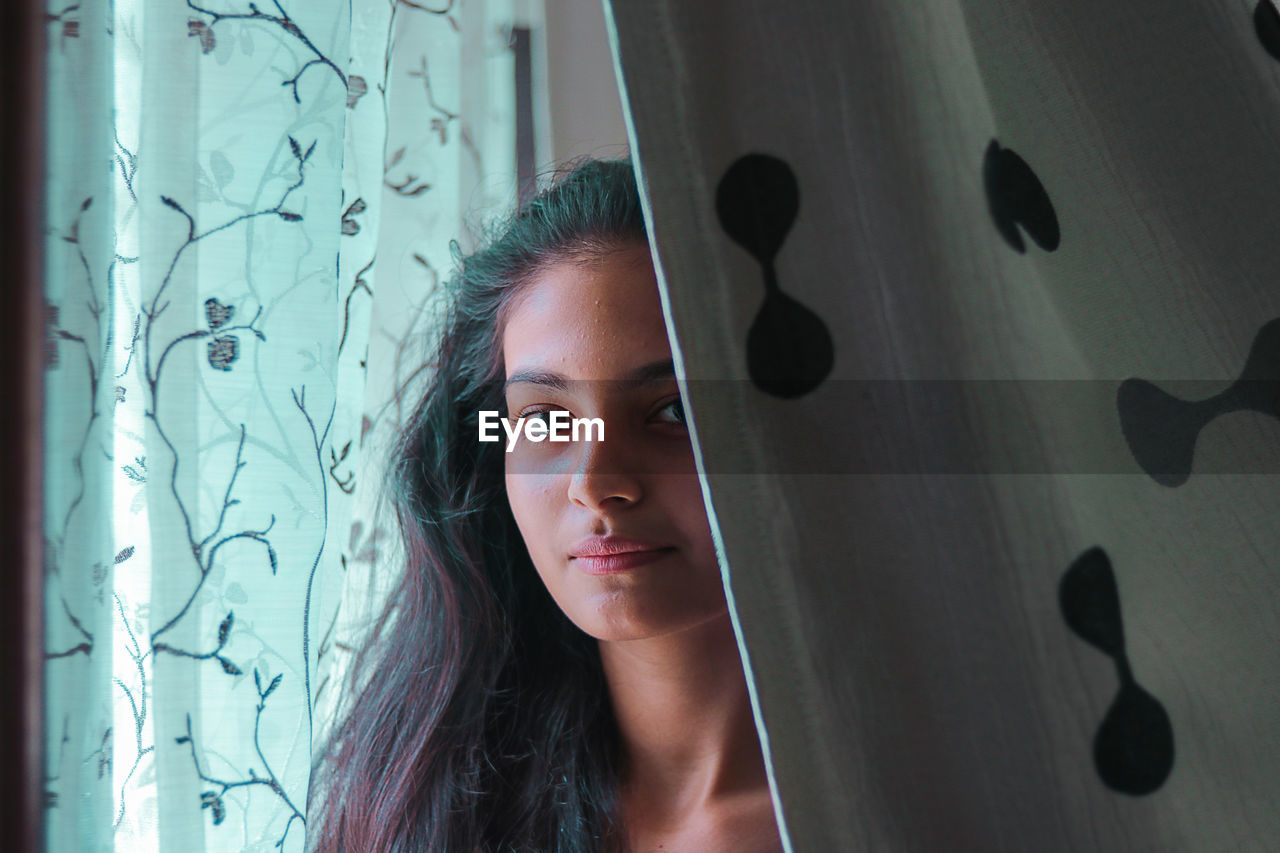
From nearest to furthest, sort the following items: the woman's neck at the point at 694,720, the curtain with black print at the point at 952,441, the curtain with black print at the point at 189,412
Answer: the curtain with black print at the point at 952,441 < the curtain with black print at the point at 189,412 < the woman's neck at the point at 694,720

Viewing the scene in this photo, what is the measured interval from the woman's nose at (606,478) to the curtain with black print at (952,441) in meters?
0.31

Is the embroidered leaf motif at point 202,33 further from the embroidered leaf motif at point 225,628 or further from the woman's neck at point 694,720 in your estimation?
the woman's neck at point 694,720

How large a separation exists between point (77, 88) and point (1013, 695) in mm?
783

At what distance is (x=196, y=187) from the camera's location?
753mm

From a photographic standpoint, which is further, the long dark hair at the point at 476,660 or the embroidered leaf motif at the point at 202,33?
the long dark hair at the point at 476,660

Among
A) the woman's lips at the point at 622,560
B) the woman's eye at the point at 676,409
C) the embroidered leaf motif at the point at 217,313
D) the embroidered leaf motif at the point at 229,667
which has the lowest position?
the embroidered leaf motif at the point at 229,667

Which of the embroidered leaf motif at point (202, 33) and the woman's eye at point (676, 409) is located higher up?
the embroidered leaf motif at point (202, 33)

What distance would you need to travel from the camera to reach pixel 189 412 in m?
0.74

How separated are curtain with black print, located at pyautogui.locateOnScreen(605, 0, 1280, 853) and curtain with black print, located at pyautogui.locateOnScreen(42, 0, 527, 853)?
39 centimetres

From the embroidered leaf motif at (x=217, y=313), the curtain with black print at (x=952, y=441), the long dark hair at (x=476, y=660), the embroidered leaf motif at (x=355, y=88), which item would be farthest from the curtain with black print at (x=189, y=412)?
the curtain with black print at (x=952, y=441)

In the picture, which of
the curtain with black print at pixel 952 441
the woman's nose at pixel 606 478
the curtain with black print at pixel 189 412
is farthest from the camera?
the woman's nose at pixel 606 478

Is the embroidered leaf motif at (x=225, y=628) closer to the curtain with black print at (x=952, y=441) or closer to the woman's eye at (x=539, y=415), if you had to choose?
the woman's eye at (x=539, y=415)

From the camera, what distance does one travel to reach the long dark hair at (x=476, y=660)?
0.98 m

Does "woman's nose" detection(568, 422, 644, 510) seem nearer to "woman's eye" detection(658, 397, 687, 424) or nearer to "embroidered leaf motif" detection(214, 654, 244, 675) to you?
"woman's eye" detection(658, 397, 687, 424)
